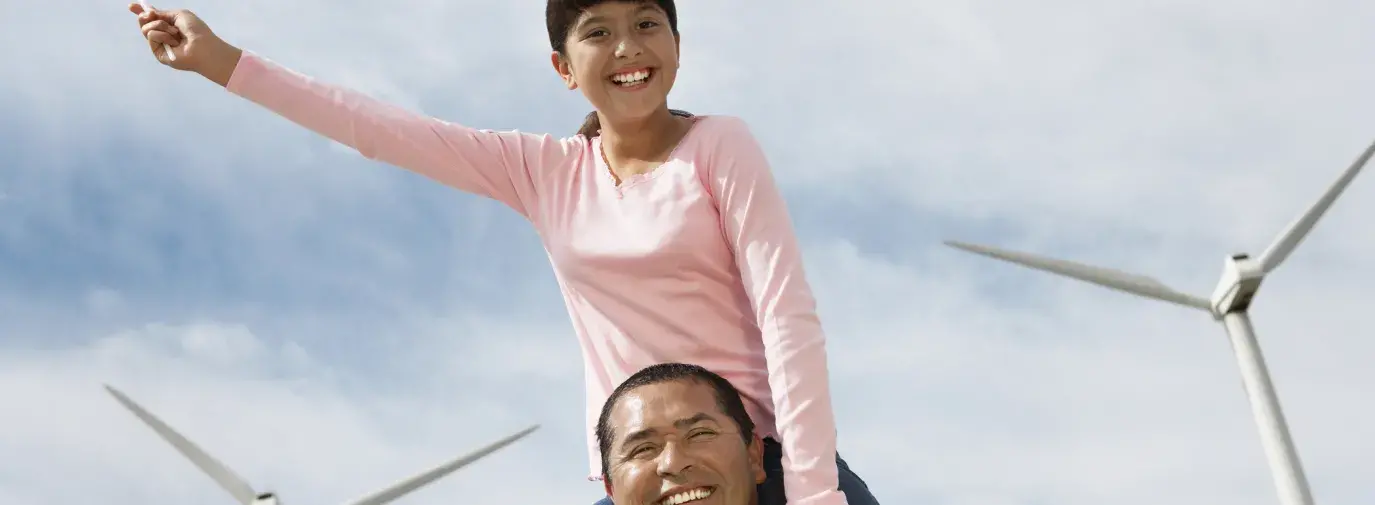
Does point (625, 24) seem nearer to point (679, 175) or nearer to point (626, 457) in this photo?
point (679, 175)

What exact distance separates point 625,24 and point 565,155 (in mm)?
600

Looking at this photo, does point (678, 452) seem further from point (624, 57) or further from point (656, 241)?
point (624, 57)

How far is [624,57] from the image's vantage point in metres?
5.59

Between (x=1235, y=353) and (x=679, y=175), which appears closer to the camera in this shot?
(x=679, y=175)

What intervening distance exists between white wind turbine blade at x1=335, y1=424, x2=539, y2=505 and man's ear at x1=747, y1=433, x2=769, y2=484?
81.0 ft

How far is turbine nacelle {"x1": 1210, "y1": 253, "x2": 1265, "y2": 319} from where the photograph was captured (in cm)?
2778

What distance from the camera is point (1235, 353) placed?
27.9 meters

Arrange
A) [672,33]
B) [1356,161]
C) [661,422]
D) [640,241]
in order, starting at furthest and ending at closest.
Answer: [1356,161], [672,33], [640,241], [661,422]

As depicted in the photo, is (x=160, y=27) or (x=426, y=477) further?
(x=426, y=477)

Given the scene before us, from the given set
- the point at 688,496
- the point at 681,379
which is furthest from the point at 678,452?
the point at 681,379

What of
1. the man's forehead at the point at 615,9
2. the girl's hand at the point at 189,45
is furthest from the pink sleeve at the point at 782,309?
the girl's hand at the point at 189,45

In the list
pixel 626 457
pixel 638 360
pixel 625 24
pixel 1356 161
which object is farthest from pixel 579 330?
pixel 1356 161

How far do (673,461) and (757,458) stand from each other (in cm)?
43

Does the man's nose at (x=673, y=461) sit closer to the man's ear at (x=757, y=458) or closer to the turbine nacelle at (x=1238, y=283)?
Result: the man's ear at (x=757, y=458)
